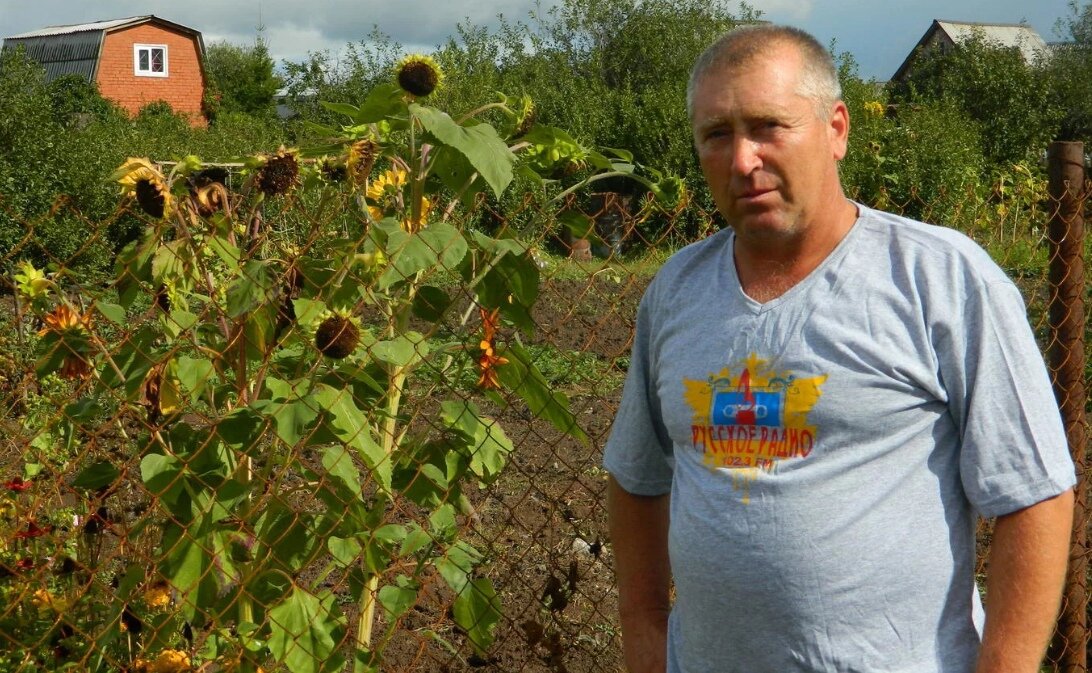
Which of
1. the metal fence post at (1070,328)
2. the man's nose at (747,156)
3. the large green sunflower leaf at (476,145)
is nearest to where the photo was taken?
the man's nose at (747,156)

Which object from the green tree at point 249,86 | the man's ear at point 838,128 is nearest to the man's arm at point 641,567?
the man's ear at point 838,128

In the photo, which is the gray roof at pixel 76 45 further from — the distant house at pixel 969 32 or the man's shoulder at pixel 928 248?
the man's shoulder at pixel 928 248

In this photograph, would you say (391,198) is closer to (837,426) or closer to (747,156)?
(747,156)

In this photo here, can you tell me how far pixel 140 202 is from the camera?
6.97 feet

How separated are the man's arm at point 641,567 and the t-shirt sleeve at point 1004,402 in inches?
21.2

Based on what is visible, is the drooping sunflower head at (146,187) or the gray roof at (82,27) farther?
the gray roof at (82,27)

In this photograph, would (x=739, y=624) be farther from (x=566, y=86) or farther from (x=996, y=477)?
(x=566, y=86)

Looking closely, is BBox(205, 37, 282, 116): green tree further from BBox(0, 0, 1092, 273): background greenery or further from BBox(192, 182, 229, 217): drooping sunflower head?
BBox(192, 182, 229, 217): drooping sunflower head

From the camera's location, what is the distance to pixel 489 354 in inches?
90.2

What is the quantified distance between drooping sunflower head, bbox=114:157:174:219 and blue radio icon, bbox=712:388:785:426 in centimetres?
106

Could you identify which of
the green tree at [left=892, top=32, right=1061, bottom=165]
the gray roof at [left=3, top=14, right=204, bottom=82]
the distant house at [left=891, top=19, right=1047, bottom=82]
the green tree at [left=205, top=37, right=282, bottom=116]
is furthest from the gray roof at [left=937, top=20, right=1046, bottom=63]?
the gray roof at [left=3, top=14, right=204, bottom=82]

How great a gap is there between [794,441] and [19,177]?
1182 centimetres

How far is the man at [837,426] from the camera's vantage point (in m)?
1.47

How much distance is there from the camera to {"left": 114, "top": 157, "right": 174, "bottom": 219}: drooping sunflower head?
212cm
